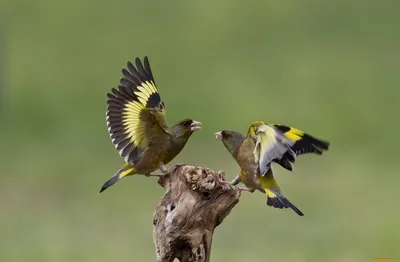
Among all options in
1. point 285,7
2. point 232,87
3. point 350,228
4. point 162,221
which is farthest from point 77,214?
point 285,7

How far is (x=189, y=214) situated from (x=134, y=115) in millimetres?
1004

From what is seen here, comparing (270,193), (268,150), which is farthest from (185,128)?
(268,150)

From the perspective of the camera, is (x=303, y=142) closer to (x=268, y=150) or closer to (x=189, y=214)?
(x=268, y=150)

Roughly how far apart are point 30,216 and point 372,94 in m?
6.12

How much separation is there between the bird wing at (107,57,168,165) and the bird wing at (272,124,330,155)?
85 centimetres

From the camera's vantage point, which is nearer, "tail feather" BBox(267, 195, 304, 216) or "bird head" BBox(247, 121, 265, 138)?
"bird head" BBox(247, 121, 265, 138)

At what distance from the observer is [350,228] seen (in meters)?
11.4

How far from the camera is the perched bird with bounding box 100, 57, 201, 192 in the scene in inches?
257

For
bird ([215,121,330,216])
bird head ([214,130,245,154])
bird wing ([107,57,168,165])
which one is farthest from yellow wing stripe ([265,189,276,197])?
bird wing ([107,57,168,165])

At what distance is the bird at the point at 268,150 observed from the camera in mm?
5922

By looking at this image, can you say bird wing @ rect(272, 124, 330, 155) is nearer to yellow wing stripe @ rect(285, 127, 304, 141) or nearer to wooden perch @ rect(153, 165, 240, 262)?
yellow wing stripe @ rect(285, 127, 304, 141)

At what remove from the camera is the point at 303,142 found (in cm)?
590

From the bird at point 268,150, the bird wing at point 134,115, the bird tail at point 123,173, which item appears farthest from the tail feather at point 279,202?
the bird tail at point 123,173

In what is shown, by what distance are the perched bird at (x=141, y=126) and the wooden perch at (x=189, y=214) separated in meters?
0.76
